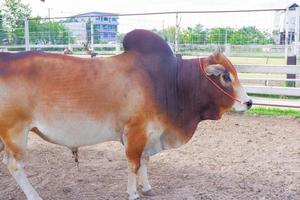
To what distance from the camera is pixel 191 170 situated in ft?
18.8

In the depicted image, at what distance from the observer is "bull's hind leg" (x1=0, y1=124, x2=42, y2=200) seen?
4520 millimetres

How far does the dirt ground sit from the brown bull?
0.53 m

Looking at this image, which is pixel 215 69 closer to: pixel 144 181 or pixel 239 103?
pixel 239 103

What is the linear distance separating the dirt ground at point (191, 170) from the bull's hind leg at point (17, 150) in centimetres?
38

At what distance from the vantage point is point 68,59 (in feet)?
15.6

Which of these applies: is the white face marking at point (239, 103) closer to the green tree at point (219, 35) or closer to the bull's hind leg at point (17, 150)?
the bull's hind leg at point (17, 150)

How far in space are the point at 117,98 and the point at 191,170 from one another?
1.62 meters

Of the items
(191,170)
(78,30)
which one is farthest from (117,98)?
(78,30)

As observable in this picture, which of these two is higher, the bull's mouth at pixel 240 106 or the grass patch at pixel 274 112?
the bull's mouth at pixel 240 106

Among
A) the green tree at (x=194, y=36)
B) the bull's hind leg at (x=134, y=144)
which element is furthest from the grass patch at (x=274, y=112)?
the bull's hind leg at (x=134, y=144)

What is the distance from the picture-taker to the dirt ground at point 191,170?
5.03 m

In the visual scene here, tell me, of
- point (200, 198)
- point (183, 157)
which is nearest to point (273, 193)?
point (200, 198)

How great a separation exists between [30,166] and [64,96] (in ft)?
5.91

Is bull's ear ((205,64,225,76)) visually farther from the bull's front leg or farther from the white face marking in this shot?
the bull's front leg
